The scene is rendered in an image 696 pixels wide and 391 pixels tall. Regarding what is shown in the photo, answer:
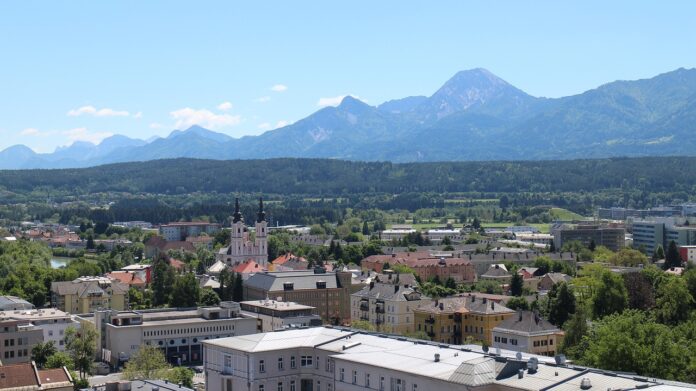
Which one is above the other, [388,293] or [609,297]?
[609,297]

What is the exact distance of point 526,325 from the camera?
58625mm

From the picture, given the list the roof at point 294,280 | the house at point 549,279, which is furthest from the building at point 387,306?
the house at point 549,279

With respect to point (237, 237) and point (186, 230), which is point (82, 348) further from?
point (186, 230)

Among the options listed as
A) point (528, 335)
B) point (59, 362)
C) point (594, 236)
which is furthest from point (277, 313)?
point (594, 236)

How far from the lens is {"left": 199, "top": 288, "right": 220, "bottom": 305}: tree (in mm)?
78312

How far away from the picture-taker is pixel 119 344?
208ft

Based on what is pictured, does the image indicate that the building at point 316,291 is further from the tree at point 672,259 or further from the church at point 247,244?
the tree at point 672,259

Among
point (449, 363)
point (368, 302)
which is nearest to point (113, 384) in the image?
point (449, 363)

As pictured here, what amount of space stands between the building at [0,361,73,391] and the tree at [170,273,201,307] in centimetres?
3049

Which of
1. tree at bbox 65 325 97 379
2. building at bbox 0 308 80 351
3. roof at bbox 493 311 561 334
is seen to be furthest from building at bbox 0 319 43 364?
roof at bbox 493 311 561 334

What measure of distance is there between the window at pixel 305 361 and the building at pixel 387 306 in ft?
82.2

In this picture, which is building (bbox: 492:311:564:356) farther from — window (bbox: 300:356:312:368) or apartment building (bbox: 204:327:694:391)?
window (bbox: 300:356:312:368)

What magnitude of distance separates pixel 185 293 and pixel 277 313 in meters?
13.5

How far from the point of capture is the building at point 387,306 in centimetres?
6944
